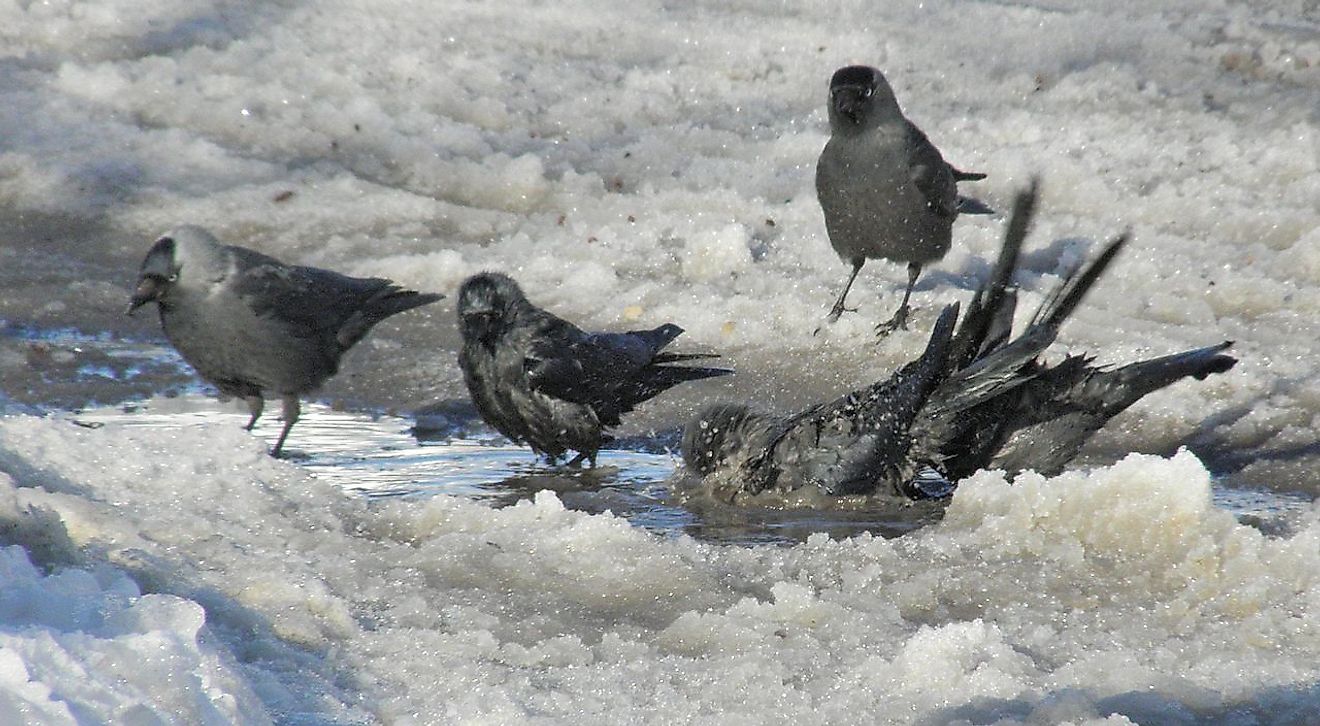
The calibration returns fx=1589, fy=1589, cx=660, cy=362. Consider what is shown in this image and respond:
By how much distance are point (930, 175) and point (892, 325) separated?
121 centimetres

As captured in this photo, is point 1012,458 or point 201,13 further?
point 201,13

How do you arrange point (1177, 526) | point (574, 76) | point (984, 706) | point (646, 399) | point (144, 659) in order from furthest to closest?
point (574, 76) < point (646, 399) < point (1177, 526) < point (984, 706) < point (144, 659)

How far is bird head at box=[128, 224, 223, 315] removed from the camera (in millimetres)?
6594

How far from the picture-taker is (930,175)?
8211mm

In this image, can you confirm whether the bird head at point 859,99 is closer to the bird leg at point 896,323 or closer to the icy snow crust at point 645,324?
the icy snow crust at point 645,324

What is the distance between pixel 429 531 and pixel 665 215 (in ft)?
15.0

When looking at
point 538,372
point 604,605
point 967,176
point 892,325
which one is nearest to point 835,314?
point 892,325

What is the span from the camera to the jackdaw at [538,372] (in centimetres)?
645

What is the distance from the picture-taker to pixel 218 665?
2785 millimetres

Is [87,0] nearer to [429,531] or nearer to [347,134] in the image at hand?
[347,134]

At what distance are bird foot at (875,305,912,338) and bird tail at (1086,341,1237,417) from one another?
1.79 meters

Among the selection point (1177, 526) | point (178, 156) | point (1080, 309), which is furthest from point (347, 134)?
point (1177, 526)

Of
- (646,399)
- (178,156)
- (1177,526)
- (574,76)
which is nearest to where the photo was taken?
(1177,526)

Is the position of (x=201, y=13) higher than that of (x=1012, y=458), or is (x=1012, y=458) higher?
(x=201, y=13)
